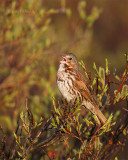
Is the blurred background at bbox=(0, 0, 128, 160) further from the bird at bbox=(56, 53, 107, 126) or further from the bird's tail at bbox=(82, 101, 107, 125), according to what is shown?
the bird's tail at bbox=(82, 101, 107, 125)

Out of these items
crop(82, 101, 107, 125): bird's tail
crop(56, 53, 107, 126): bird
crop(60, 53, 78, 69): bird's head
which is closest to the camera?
crop(82, 101, 107, 125): bird's tail

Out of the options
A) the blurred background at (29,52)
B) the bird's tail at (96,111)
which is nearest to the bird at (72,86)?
the bird's tail at (96,111)

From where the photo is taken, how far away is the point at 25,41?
5594mm

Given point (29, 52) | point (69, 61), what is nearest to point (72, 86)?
point (69, 61)

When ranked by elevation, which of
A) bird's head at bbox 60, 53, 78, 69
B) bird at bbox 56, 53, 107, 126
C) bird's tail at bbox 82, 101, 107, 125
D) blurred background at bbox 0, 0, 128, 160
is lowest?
bird's tail at bbox 82, 101, 107, 125

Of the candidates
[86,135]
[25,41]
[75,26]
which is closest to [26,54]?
[25,41]

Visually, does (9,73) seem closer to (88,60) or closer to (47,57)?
(47,57)

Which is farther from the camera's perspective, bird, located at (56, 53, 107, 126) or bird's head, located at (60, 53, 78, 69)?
bird's head, located at (60, 53, 78, 69)

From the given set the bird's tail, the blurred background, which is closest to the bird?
the bird's tail

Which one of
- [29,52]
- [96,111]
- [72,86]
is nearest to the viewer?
[96,111]

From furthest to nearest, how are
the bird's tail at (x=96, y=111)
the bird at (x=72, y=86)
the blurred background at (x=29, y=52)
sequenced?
the blurred background at (x=29, y=52) → the bird at (x=72, y=86) → the bird's tail at (x=96, y=111)

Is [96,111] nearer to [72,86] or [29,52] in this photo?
[72,86]

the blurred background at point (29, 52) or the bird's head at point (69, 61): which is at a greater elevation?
the blurred background at point (29, 52)

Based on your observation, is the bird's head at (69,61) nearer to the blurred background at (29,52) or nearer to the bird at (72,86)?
the bird at (72,86)
